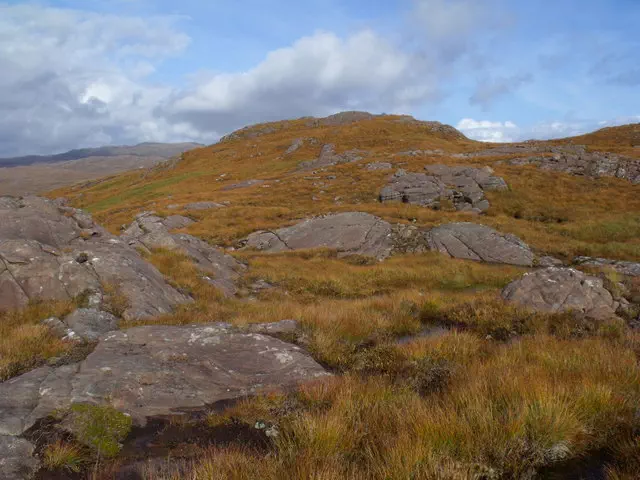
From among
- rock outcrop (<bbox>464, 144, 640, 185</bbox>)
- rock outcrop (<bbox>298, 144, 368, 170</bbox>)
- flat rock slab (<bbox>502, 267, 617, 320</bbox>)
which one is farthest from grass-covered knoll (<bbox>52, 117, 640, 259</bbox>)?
flat rock slab (<bbox>502, 267, 617, 320</bbox>)

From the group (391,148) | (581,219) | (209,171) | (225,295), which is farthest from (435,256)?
(209,171)

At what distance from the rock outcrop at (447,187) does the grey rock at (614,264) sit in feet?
56.1

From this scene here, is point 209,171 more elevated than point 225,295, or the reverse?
point 209,171

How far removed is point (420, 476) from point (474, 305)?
33.9ft

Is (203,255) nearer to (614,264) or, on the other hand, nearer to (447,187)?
(614,264)

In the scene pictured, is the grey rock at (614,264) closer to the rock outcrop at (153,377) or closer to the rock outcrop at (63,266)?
the rock outcrop at (153,377)

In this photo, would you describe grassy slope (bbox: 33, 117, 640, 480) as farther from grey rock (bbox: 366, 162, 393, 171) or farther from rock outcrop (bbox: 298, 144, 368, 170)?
rock outcrop (bbox: 298, 144, 368, 170)

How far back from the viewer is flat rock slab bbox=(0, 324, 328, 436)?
594 centimetres

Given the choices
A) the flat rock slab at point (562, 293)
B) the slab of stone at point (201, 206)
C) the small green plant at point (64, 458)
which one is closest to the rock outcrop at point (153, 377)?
the small green plant at point (64, 458)

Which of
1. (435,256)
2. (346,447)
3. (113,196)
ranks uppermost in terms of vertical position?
(113,196)

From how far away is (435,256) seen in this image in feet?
89.8

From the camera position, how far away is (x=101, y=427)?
17.0 ft

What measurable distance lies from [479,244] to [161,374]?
25833 millimetres

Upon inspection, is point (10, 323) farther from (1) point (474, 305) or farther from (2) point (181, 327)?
(1) point (474, 305)
